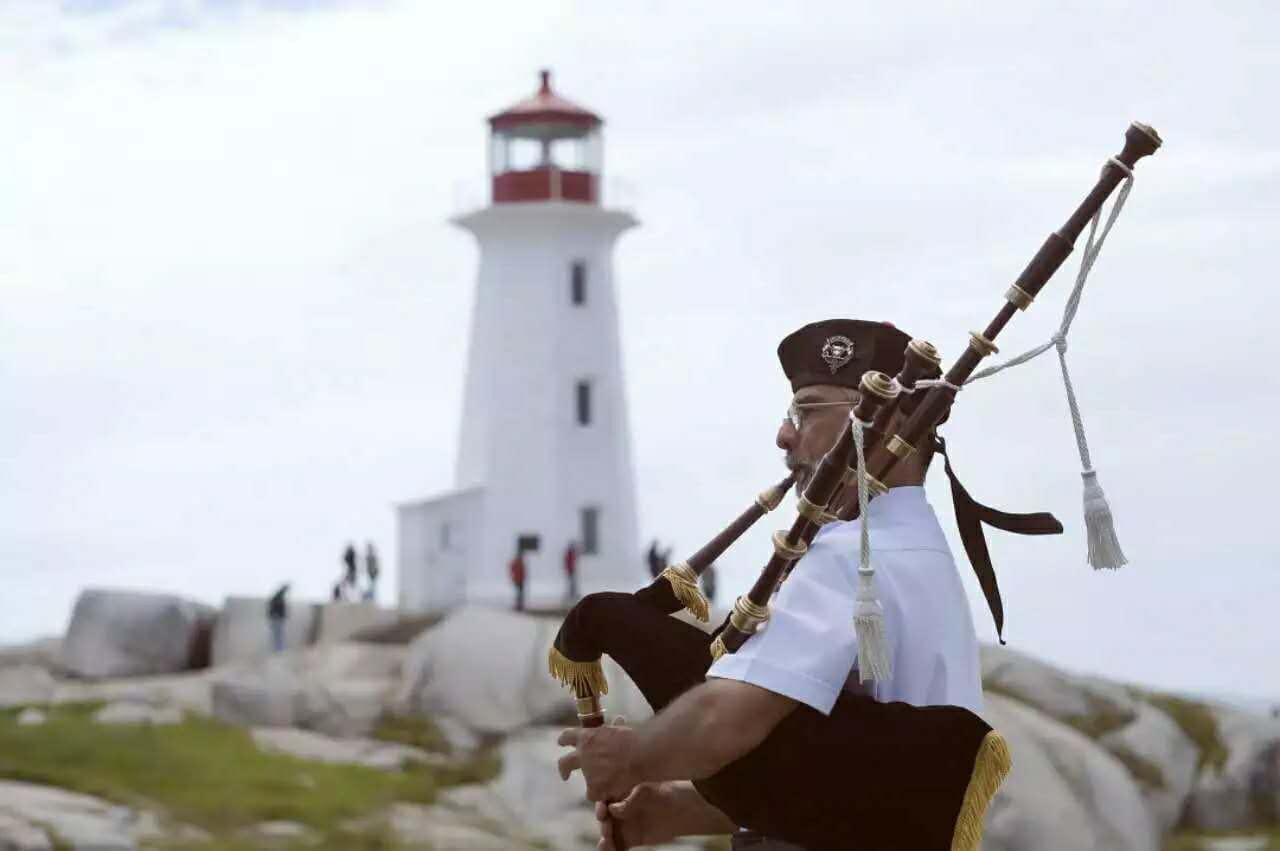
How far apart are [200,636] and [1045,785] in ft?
51.4

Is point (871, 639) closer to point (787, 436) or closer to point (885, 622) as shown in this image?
point (885, 622)

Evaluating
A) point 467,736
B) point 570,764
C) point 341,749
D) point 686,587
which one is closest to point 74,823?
point 341,749

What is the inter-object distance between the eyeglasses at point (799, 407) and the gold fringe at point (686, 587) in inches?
15.1

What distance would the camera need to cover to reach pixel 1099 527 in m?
4.17

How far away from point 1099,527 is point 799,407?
0.67 meters

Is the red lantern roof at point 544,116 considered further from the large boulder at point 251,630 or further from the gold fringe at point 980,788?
the gold fringe at point 980,788

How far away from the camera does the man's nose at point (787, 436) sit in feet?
14.4

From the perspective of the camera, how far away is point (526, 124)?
36281 millimetres

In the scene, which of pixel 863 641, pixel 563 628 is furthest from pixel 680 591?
pixel 863 641

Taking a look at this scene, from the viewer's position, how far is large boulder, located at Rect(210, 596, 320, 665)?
32.8 meters

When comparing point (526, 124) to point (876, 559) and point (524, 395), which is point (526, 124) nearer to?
point (524, 395)

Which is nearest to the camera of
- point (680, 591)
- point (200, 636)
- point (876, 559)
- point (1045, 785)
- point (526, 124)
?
point (876, 559)

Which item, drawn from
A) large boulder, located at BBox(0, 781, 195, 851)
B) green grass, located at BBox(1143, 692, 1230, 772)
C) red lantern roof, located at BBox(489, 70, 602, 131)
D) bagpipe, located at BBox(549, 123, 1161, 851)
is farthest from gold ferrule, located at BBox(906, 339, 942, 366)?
red lantern roof, located at BBox(489, 70, 602, 131)

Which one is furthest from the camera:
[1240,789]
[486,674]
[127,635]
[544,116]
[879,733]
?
[544,116]
